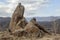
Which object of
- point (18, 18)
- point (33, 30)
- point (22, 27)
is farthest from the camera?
point (18, 18)

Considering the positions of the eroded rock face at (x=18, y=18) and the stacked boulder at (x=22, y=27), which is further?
the eroded rock face at (x=18, y=18)

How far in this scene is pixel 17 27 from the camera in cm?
2152

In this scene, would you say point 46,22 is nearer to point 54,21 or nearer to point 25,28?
point 54,21

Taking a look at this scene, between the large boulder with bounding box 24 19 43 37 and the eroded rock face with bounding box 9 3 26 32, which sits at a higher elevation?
the eroded rock face with bounding box 9 3 26 32

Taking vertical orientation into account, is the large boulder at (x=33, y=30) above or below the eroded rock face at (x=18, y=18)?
below

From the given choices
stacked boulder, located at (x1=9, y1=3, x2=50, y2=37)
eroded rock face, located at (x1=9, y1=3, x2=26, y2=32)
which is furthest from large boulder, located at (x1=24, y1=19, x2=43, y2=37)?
eroded rock face, located at (x1=9, y1=3, x2=26, y2=32)

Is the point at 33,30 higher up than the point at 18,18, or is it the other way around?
the point at 18,18

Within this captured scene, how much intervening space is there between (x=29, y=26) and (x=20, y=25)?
Answer: 1355mm

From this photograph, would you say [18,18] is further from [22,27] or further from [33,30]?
[33,30]

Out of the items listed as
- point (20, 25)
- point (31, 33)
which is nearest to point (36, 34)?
point (31, 33)

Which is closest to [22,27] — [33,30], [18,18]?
[18,18]

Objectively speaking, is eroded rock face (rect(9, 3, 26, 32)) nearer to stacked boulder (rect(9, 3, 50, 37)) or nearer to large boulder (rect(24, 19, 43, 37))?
stacked boulder (rect(9, 3, 50, 37))

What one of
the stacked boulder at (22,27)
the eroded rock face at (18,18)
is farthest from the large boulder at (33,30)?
the eroded rock face at (18,18)

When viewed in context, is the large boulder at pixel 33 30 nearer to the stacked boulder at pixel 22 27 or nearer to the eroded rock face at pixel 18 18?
the stacked boulder at pixel 22 27
